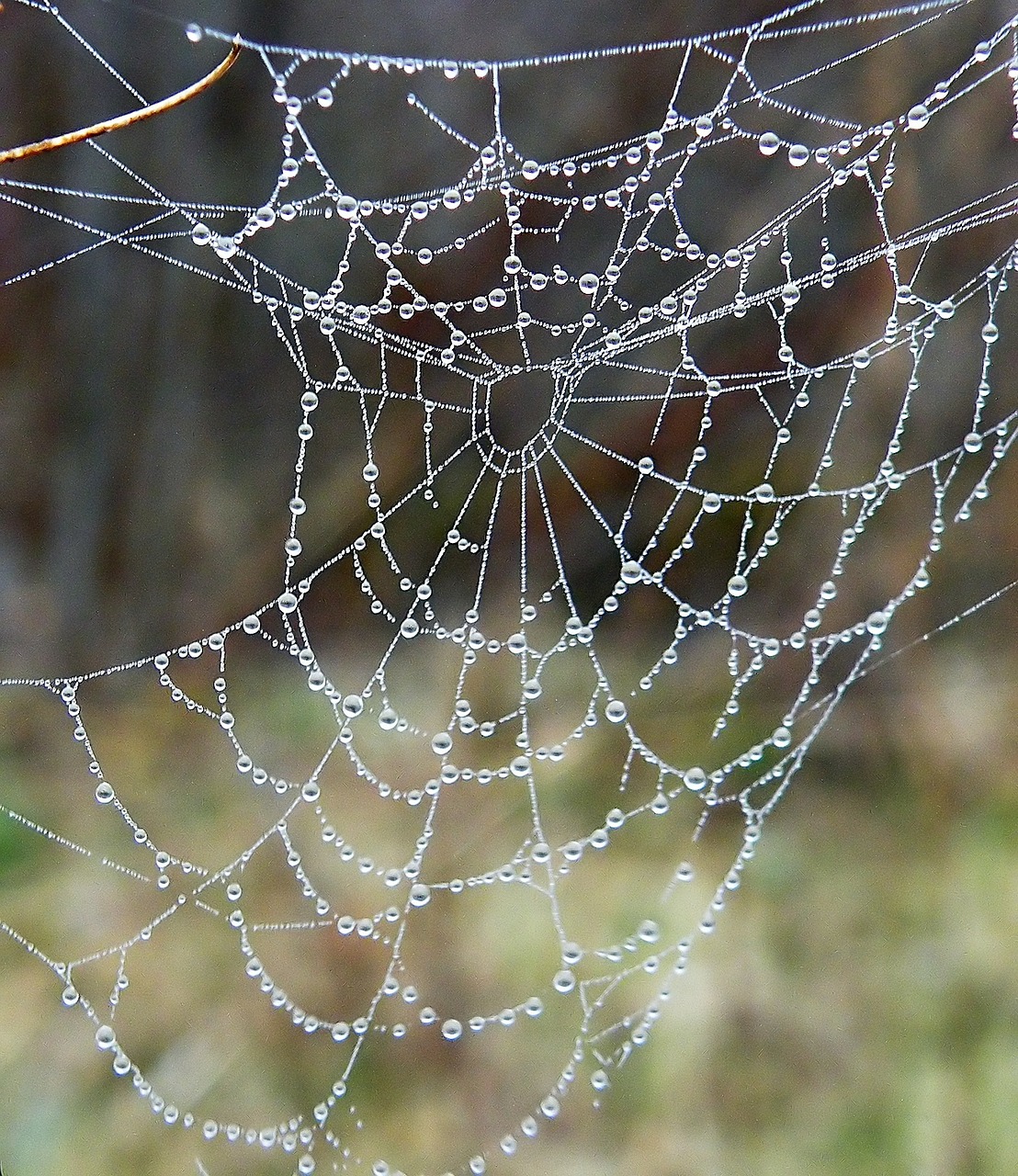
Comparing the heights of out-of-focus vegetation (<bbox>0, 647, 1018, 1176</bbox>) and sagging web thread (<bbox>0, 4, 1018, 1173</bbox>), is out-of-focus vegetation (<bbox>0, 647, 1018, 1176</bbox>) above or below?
below

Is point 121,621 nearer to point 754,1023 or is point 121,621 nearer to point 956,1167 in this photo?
point 754,1023

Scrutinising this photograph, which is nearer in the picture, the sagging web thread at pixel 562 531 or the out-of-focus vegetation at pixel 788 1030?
the out-of-focus vegetation at pixel 788 1030

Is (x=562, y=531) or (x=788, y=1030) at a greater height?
(x=562, y=531)

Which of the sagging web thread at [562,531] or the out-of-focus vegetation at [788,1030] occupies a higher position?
the sagging web thread at [562,531]

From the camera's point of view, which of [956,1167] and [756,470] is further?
[756,470]

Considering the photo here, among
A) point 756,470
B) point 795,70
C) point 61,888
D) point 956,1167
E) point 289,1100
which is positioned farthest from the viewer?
point 756,470

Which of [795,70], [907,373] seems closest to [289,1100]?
[907,373]

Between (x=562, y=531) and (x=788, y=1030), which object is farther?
(x=562, y=531)

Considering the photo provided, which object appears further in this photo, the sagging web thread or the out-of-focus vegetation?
the sagging web thread
